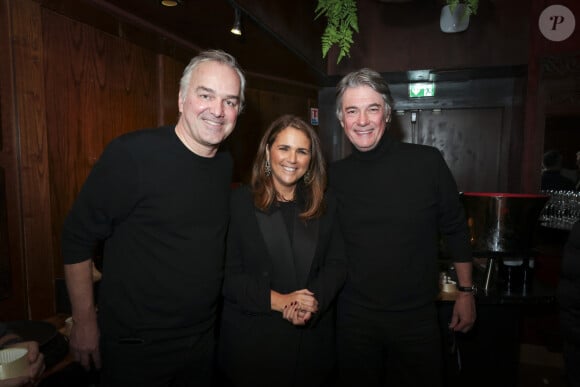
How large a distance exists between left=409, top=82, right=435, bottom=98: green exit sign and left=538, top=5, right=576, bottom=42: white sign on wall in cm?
130

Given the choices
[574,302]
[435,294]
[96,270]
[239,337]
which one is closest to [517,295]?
[574,302]

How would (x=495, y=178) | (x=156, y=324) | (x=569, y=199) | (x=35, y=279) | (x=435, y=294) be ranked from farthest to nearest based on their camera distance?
(x=495, y=178)
(x=569, y=199)
(x=35, y=279)
(x=435, y=294)
(x=156, y=324)

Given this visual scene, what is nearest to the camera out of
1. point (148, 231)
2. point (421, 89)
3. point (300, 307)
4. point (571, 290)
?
point (148, 231)

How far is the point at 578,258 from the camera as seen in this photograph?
1.85 m

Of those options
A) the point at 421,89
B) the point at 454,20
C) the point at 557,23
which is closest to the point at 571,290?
the point at 454,20

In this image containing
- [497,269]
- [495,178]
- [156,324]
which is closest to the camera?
[156,324]

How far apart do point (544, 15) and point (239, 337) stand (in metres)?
4.23

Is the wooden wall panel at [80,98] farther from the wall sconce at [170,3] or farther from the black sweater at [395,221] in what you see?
the black sweater at [395,221]

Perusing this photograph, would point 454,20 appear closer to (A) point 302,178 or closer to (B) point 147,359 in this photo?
(A) point 302,178

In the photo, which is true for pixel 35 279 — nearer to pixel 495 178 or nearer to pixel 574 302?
pixel 574 302

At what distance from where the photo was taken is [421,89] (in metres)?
4.84

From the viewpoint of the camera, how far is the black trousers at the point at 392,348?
5.69 ft

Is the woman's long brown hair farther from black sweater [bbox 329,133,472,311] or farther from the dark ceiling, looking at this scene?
the dark ceiling

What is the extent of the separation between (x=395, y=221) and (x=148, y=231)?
109 centimetres
